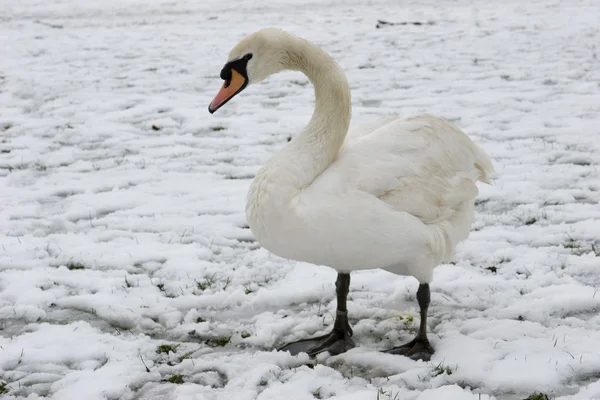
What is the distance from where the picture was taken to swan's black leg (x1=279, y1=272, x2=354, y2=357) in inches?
149

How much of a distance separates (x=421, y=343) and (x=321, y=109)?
54.7 inches

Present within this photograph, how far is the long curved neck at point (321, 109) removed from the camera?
3.72 meters

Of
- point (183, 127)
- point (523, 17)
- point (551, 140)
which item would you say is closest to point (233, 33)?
point (523, 17)

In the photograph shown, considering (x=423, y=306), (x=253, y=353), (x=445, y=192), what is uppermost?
(x=445, y=192)

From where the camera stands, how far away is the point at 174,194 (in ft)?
20.4

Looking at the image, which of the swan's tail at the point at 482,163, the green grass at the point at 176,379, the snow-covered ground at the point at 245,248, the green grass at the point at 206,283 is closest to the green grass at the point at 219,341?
the snow-covered ground at the point at 245,248

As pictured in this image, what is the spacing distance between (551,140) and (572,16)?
8.80m

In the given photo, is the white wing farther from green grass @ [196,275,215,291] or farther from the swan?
green grass @ [196,275,215,291]

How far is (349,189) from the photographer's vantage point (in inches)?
135

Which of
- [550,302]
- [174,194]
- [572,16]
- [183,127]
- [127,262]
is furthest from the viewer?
[572,16]

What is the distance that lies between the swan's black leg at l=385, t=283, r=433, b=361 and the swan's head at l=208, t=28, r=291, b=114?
4.82 ft

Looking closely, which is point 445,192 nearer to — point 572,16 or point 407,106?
point 407,106

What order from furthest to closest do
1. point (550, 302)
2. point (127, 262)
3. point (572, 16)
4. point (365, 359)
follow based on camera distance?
point (572, 16) < point (127, 262) < point (550, 302) < point (365, 359)

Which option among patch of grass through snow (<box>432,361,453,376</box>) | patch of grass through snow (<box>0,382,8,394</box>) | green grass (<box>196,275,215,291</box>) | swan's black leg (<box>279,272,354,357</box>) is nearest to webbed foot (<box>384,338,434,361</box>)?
patch of grass through snow (<box>432,361,453,376</box>)
